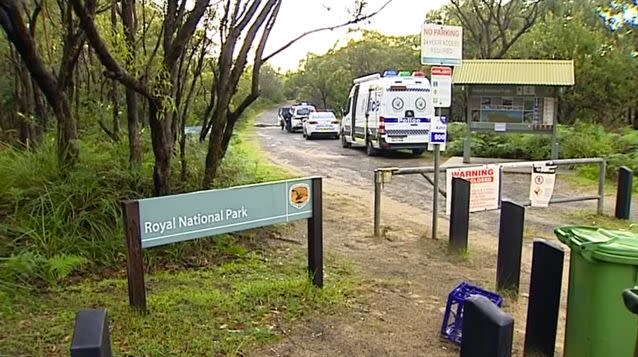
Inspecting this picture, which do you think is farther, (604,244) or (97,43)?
(97,43)

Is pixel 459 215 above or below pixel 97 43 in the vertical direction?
below

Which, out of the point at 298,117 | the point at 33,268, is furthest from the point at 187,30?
the point at 298,117

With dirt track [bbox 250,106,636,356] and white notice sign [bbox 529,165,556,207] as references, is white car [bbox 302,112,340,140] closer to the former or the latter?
dirt track [bbox 250,106,636,356]

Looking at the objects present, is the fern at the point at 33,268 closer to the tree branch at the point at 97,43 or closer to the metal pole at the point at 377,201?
the tree branch at the point at 97,43

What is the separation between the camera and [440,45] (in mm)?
6824

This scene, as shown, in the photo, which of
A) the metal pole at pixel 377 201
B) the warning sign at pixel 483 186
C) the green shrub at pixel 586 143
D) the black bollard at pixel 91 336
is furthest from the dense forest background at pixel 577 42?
the black bollard at pixel 91 336

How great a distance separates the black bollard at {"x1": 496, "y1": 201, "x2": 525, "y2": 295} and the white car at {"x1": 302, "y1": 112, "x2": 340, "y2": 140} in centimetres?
2178

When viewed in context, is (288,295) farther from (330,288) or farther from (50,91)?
(50,91)

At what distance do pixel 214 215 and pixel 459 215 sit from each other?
3.17m

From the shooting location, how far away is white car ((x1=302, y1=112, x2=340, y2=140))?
87.7 feet

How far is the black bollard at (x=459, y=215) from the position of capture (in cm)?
646

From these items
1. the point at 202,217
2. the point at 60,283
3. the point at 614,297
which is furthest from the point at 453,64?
the point at 60,283

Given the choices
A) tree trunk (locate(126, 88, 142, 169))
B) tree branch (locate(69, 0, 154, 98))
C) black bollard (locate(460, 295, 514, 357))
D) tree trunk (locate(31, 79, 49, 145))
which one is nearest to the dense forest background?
tree trunk (locate(126, 88, 142, 169))

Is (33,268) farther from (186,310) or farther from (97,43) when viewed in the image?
(97,43)
